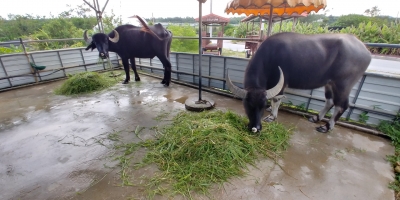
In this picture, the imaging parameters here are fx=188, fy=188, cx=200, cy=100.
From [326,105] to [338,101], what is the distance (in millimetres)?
368

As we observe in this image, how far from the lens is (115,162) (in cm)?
228

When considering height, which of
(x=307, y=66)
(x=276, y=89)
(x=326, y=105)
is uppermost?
(x=307, y=66)

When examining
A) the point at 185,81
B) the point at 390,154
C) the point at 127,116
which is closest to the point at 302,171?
the point at 390,154

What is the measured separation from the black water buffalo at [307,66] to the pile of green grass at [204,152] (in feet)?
0.91

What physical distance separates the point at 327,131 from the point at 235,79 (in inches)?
77.9

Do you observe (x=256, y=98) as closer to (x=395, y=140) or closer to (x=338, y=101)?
(x=338, y=101)

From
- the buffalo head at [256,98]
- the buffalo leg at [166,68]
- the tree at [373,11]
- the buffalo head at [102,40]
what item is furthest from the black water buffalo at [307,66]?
the tree at [373,11]

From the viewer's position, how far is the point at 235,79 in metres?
4.17

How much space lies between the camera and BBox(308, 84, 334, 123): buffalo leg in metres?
2.94

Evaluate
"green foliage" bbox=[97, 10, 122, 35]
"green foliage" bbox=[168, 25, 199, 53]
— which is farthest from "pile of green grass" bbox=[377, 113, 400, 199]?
"green foliage" bbox=[97, 10, 122, 35]

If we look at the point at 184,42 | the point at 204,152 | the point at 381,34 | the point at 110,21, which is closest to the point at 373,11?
the point at 381,34

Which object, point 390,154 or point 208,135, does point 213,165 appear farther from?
point 390,154

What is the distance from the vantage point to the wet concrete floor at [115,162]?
1.86m

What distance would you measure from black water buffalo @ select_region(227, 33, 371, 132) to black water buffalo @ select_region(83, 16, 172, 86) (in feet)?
8.90
